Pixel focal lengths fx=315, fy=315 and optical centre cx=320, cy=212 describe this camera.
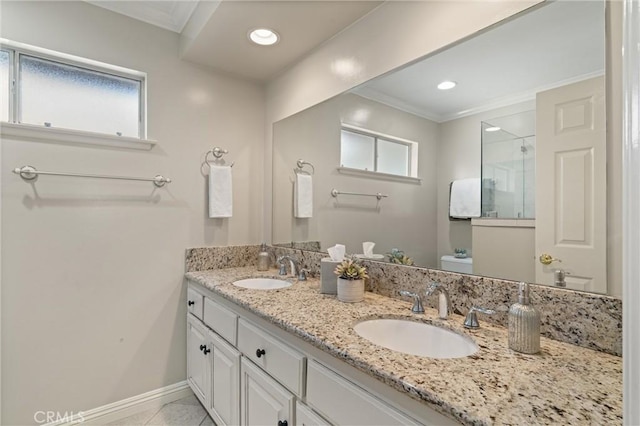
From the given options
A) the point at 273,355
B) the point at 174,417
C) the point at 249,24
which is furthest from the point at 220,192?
the point at 174,417

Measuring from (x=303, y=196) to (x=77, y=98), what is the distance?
1.50m

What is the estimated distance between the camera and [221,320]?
1.66 meters

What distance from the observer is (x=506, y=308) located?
1.11 metres

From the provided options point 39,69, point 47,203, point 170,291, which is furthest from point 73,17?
point 170,291

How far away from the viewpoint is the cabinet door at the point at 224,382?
148cm

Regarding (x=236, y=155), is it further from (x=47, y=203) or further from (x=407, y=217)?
(x=407, y=217)

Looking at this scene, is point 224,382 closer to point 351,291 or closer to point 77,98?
point 351,291

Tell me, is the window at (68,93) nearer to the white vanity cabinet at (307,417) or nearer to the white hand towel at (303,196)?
the white hand towel at (303,196)

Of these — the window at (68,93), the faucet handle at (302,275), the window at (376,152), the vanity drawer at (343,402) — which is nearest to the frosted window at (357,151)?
the window at (376,152)

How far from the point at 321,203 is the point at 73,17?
5.88 ft

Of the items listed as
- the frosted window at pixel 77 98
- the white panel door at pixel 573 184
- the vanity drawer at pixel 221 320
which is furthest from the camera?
the frosted window at pixel 77 98

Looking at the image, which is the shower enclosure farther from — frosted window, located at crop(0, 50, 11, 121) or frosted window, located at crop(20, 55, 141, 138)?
frosted window, located at crop(0, 50, 11, 121)

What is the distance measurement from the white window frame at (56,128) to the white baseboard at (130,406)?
157 cm

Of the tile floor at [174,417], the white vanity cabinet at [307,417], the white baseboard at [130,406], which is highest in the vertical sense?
the white vanity cabinet at [307,417]
